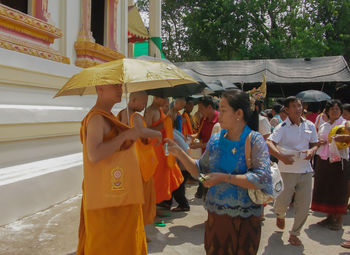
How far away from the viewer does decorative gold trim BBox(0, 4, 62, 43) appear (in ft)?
14.9

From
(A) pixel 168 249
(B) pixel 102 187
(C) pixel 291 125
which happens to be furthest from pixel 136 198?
(C) pixel 291 125

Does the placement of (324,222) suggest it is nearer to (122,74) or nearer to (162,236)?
(162,236)

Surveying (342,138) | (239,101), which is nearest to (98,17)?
(342,138)

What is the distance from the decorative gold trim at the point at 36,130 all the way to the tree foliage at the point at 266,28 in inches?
676

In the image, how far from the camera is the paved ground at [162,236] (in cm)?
353

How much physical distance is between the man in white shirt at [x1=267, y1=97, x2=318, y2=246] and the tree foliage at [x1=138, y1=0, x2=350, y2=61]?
56.1 ft

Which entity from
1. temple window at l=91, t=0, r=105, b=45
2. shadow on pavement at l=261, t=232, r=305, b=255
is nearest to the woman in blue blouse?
shadow on pavement at l=261, t=232, r=305, b=255

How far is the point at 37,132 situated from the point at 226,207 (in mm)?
3366

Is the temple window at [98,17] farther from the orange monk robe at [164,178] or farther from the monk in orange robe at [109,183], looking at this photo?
the monk in orange robe at [109,183]

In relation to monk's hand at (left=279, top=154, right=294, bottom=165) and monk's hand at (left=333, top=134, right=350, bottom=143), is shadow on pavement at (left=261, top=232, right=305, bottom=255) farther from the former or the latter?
monk's hand at (left=333, top=134, right=350, bottom=143)

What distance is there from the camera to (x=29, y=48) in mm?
4844

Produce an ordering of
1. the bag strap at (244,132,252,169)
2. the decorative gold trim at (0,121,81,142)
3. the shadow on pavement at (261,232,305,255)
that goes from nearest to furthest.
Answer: the bag strap at (244,132,252,169), the shadow on pavement at (261,232,305,255), the decorative gold trim at (0,121,81,142)

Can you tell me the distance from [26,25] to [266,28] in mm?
20339

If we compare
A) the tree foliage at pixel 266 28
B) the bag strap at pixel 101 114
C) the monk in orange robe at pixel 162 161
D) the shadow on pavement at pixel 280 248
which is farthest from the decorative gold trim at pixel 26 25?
the tree foliage at pixel 266 28
